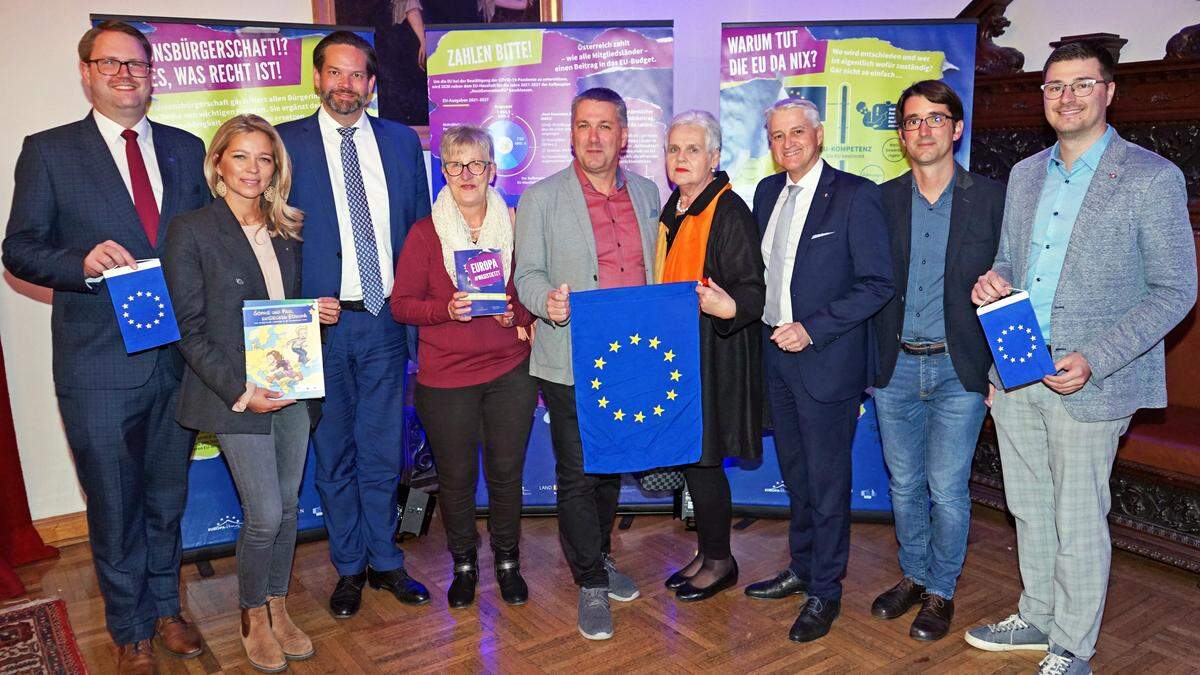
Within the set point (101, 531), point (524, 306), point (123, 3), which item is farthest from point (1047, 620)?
point (123, 3)

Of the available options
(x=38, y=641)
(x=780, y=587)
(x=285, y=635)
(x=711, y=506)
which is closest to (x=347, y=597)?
(x=285, y=635)

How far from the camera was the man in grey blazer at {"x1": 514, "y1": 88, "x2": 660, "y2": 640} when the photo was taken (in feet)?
11.0

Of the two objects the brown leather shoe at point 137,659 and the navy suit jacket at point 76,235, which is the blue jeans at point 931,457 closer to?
the navy suit jacket at point 76,235

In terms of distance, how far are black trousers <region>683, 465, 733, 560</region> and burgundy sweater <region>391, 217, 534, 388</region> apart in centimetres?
92

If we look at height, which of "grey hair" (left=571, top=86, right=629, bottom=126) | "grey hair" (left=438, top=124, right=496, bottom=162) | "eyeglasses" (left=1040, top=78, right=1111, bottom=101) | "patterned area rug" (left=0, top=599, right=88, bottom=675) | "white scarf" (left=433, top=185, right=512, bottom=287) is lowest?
"patterned area rug" (left=0, top=599, right=88, bottom=675)

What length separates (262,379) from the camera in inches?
122

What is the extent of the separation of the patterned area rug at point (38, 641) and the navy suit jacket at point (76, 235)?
1.17 meters

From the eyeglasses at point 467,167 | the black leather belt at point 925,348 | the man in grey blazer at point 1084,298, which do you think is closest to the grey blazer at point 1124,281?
the man in grey blazer at point 1084,298

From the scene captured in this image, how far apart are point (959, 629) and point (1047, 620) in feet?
1.14

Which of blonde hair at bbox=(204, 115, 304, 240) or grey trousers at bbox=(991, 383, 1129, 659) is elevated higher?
blonde hair at bbox=(204, 115, 304, 240)

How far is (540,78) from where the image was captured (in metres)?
4.71

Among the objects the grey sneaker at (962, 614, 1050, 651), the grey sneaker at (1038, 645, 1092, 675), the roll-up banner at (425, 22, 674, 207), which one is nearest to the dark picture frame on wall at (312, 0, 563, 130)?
the roll-up banner at (425, 22, 674, 207)

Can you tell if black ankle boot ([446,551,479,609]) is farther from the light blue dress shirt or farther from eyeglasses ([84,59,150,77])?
the light blue dress shirt

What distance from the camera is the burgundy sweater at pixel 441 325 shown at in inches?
139
